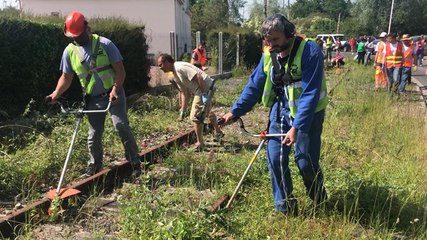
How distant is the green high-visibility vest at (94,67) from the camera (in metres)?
4.73

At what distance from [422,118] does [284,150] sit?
15.7ft

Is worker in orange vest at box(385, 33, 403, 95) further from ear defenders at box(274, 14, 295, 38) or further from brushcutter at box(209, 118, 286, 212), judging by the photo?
ear defenders at box(274, 14, 295, 38)

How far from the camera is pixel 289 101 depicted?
11.7ft

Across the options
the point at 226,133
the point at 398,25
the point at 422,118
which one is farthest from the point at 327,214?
the point at 398,25

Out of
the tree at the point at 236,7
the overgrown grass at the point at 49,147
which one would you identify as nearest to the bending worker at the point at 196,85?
the overgrown grass at the point at 49,147

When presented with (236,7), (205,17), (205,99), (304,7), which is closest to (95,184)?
(205,99)

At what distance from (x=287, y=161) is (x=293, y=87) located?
2.21ft

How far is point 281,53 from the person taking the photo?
3523 mm

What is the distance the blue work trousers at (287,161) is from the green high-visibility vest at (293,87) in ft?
0.28

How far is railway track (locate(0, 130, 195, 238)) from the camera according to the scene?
372 centimetres

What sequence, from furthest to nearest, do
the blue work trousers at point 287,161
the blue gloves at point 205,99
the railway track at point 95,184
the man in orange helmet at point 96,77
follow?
1. the blue gloves at point 205,99
2. the man in orange helmet at point 96,77
3. the railway track at point 95,184
4. the blue work trousers at point 287,161

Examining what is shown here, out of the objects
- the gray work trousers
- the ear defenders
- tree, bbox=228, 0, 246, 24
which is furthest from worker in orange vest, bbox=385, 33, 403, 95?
tree, bbox=228, 0, 246, 24

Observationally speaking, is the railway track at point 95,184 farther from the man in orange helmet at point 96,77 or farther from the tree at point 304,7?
the tree at point 304,7

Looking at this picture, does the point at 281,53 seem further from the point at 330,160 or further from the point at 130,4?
the point at 130,4
